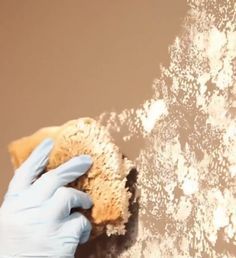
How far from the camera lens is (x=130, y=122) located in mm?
1114

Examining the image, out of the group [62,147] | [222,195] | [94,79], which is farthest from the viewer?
[94,79]

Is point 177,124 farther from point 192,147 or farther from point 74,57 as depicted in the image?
point 74,57

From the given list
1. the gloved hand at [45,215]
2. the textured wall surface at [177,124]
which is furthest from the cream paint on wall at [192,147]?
the gloved hand at [45,215]

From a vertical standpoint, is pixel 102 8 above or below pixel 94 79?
above

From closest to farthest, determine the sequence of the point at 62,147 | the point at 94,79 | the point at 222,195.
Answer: the point at 222,195 → the point at 62,147 → the point at 94,79

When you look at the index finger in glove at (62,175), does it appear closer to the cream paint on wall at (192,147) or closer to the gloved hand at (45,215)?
the gloved hand at (45,215)

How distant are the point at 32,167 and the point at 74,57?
0.26 meters

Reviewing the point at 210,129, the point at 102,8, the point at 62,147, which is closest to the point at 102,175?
the point at 62,147

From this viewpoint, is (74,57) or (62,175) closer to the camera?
(62,175)

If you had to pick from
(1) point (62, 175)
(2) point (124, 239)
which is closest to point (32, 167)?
(1) point (62, 175)

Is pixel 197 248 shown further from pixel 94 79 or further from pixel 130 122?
pixel 94 79

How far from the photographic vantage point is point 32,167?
1.09 meters

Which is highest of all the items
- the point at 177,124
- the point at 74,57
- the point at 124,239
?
the point at 74,57

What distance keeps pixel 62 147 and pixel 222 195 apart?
291 mm
